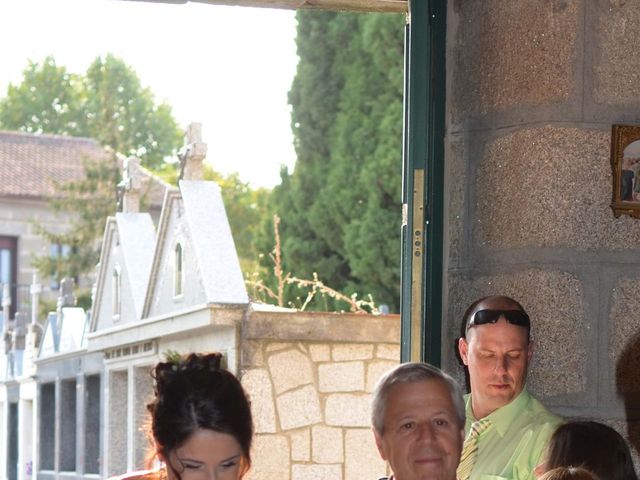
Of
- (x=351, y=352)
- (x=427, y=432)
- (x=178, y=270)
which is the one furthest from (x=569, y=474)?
(x=178, y=270)

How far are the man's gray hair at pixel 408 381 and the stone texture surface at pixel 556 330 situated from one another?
904 mm

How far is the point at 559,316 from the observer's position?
11.9 ft

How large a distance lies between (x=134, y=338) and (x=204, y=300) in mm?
2450

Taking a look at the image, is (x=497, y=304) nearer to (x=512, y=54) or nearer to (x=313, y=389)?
(x=512, y=54)

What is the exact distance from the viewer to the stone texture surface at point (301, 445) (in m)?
9.09

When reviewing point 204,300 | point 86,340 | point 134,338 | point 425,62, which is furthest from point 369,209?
point 425,62

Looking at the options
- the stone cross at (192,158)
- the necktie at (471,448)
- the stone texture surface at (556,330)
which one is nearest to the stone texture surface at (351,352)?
the stone cross at (192,158)

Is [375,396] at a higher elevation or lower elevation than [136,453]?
higher

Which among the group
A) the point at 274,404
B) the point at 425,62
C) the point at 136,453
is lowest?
the point at 136,453

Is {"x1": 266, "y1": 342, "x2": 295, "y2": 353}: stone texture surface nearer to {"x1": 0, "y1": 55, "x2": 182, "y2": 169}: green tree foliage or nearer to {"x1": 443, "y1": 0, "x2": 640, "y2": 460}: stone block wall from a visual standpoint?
{"x1": 443, "y1": 0, "x2": 640, "y2": 460}: stone block wall

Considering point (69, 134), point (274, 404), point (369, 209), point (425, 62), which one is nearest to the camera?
point (425, 62)

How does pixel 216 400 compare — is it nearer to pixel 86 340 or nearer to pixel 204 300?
pixel 204 300

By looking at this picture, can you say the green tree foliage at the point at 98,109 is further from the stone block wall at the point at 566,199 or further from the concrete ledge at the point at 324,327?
the stone block wall at the point at 566,199

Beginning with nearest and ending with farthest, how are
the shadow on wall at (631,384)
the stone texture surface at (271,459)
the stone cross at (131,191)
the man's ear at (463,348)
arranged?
the man's ear at (463,348)
the shadow on wall at (631,384)
the stone texture surface at (271,459)
the stone cross at (131,191)
